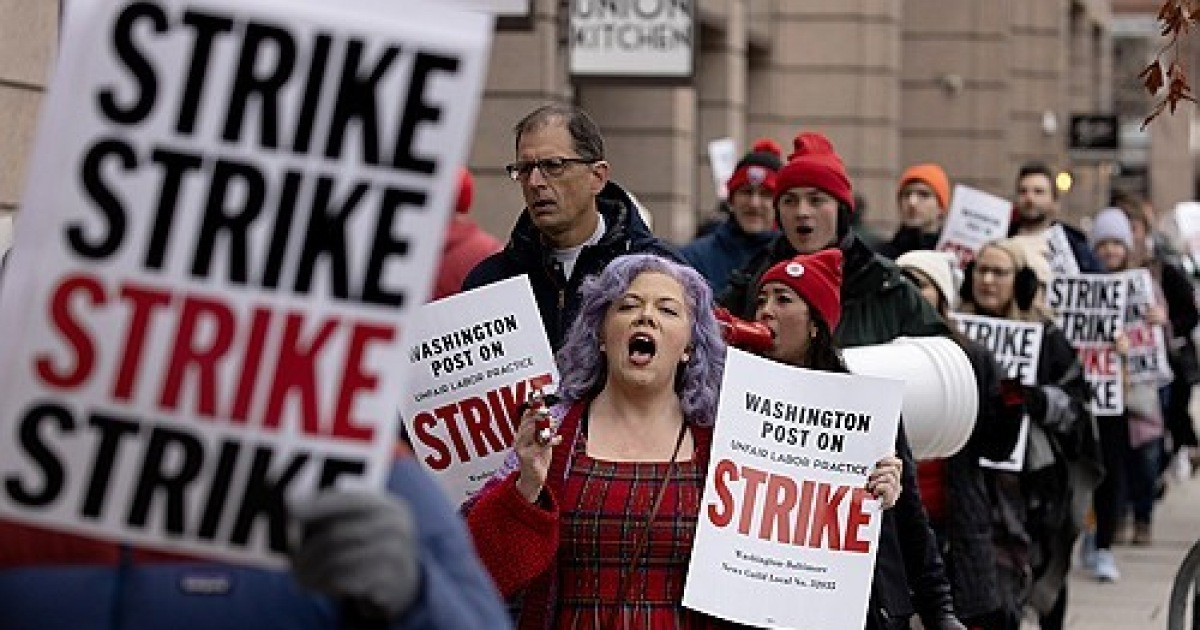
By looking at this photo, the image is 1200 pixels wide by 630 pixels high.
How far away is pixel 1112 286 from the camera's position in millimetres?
15164

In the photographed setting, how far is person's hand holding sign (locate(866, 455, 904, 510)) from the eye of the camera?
6762 millimetres

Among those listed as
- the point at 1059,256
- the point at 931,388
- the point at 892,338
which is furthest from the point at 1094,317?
the point at 931,388

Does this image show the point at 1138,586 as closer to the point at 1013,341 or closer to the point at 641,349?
the point at 1013,341

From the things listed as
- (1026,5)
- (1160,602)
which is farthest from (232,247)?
(1026,5)

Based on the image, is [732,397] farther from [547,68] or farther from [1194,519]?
[1194,519]

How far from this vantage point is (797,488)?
6715 mm

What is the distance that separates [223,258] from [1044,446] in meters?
8.48

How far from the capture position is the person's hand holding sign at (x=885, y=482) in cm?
676

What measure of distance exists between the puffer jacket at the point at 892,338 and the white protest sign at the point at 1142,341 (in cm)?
697

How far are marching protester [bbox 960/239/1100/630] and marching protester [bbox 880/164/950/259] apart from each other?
7.74 feet

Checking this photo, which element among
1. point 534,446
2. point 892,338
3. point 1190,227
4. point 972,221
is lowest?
point 534,446

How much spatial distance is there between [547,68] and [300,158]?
43.2ft

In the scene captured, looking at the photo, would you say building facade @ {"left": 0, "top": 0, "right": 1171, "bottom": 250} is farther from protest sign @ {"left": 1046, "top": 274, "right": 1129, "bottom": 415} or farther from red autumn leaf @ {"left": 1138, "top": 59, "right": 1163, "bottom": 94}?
red autumn leaf @ {"left": 1138, "top": 59, "right": 1163, "bottom": 94}

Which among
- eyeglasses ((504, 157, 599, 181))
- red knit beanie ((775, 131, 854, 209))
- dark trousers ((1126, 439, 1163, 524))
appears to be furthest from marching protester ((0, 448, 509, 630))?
dark trousers ((1126, 439, 1163, 524))
